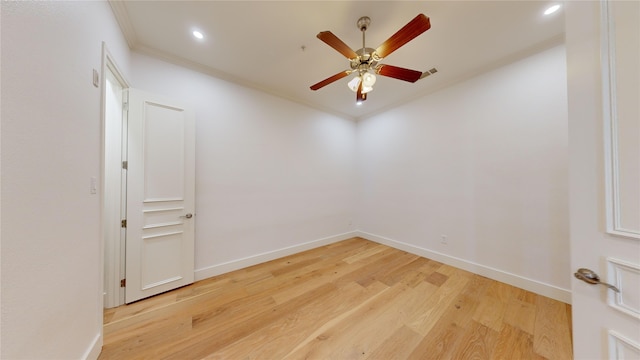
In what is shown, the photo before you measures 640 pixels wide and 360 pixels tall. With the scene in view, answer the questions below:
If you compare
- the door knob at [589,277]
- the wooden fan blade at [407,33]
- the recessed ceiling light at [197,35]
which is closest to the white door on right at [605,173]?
the door knob at [589,277]

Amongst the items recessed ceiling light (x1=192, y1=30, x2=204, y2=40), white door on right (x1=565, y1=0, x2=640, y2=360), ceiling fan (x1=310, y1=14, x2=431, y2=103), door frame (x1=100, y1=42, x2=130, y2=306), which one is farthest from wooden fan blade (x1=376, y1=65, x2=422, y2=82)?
door frame (x1=100, y1=42, x2=130, y2=306)

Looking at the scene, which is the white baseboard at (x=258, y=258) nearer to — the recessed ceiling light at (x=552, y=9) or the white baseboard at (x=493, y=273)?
the white baseboard at (x=493, y=273)

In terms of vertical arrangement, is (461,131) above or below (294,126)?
below

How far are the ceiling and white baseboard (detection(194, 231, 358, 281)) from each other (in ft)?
8.61

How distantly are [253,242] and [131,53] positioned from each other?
2.71 meters

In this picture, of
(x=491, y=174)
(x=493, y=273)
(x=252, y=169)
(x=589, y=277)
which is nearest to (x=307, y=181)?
(x=252, y=169)

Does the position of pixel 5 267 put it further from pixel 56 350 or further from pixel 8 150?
pixel 56 350

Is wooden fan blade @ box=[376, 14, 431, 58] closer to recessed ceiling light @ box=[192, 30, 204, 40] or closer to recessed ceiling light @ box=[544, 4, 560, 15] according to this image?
recessed ceiling light @ box=[544, 4, 560, 15]

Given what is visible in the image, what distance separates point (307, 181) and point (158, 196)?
2.13 meters

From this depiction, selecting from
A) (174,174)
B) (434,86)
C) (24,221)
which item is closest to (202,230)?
(174,174)

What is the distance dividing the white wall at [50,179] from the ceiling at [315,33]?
0.64 metres

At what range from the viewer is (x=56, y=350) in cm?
100

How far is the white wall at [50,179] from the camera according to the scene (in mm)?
761

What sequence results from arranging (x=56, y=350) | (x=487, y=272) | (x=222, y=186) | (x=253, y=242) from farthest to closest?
(x=253, y=242) < (x=222, y=186) < (x=487, y=272) < (x=56, y=350)
